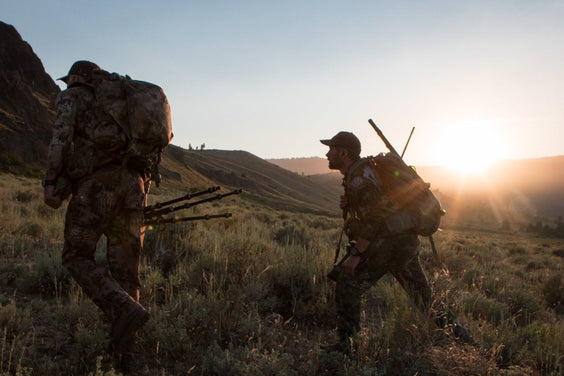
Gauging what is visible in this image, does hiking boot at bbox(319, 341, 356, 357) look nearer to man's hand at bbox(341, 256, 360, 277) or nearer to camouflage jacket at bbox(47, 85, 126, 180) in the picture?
man's hand at bbox(341, 256, 360, 277)

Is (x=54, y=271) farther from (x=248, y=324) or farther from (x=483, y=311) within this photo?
(x=483, y=311)

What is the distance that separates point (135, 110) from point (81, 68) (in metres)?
0.64

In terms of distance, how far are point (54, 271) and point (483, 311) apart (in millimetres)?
5715

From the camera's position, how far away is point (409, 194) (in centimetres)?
351

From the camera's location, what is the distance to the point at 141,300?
400cm

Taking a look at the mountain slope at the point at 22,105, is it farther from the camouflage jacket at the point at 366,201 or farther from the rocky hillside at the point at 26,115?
the camouflage jacket at the point at 366,201

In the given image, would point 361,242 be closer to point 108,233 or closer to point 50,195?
point 108,233

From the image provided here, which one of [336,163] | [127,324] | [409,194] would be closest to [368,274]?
[409,194]

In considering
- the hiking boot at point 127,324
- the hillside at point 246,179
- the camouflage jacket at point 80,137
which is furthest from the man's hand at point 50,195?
the hillside at point 246,179

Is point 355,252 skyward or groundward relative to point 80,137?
groundward

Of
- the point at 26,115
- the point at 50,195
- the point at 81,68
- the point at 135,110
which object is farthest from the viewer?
the point at 26,115

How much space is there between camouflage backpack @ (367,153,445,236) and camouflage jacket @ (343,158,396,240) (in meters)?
0.13

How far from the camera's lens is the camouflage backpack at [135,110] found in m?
2.86

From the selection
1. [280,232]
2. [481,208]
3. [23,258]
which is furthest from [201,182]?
[481,208]
